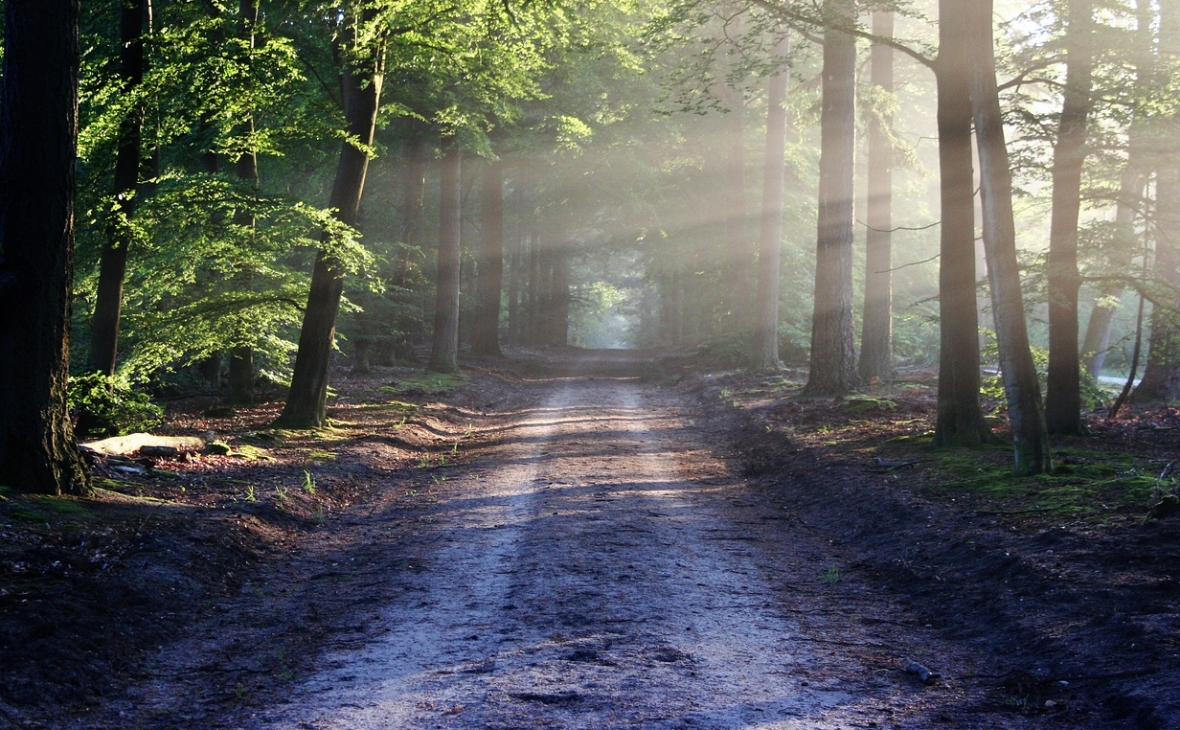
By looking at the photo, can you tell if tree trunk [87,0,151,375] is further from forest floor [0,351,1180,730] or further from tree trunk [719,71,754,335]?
tree trunk [719,71,754,335]

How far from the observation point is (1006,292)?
10109 mm

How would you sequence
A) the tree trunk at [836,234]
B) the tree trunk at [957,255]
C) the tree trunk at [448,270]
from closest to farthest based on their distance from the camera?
the tree trunk at [957,255] < the tree trunk at [836,234] < the tree trunk at [448,270]

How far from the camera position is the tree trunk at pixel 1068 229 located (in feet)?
42.5

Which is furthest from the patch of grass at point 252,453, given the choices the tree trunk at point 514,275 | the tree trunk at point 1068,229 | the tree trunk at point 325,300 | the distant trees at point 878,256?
the tree trunk at point 514,275

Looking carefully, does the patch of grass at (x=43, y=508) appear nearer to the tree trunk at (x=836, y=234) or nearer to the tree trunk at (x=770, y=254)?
the tree trunk at (x=836, y=234)

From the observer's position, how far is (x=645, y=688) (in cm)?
490

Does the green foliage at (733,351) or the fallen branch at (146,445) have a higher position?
the green foliage at (733,351)

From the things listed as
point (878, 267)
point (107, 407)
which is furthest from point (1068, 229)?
point (107, 407)

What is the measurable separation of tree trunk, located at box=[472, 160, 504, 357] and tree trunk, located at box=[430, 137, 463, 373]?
240 inches

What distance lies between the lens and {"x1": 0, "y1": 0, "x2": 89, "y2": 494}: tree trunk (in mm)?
8094

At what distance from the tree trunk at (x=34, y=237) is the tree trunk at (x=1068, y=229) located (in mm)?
12221

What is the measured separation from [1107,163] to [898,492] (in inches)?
299

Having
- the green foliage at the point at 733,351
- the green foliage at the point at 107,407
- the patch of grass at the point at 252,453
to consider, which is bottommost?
the patch of grass at the point at 252,453

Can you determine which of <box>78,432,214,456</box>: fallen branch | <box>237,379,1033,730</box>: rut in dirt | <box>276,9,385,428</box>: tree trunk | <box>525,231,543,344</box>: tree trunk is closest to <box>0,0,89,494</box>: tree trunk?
<box>78,432,214,456</box>: fallen branch
